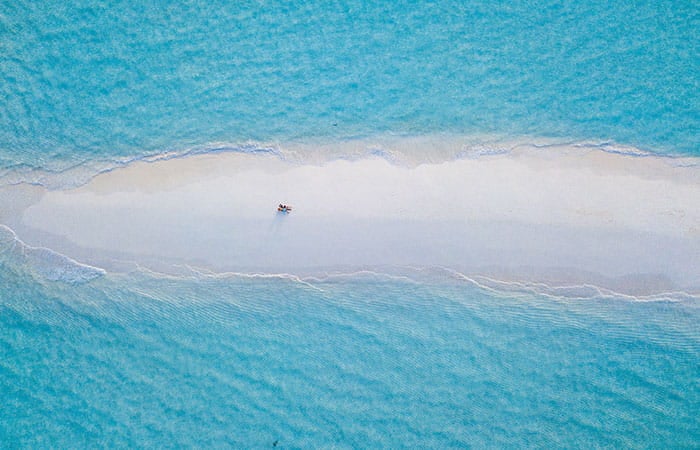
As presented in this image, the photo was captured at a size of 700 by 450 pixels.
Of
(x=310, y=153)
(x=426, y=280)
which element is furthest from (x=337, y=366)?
(x=310, y=153)

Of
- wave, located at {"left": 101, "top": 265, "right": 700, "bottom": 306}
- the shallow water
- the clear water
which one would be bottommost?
the shallow water

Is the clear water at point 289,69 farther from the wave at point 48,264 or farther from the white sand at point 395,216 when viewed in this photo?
the wave at point 48,264

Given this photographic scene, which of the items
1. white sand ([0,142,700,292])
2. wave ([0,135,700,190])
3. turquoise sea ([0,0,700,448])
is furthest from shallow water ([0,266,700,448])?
wave ([0,135,700,190])

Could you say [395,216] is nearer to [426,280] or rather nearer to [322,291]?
[426,280]

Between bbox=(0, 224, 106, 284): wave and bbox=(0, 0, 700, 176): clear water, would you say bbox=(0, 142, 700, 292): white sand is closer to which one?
bbox=(0, 224, 106, 284): wave

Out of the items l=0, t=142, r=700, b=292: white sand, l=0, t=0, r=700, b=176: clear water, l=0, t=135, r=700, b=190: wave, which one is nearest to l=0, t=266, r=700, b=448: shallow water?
l=0, t=142, r=700, b=292: white sand

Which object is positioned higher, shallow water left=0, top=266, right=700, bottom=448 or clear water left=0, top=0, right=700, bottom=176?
clear water left=0, top=0, right=700, bottom=176
